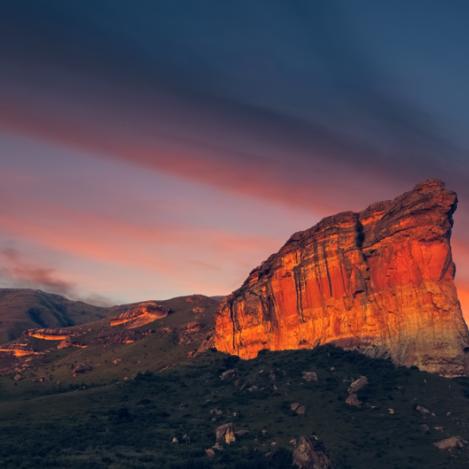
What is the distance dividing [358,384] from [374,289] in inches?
938

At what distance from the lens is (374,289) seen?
475 ft

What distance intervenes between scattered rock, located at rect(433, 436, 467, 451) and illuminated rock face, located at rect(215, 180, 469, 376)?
24744mm

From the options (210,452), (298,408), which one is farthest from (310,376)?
(210,452)

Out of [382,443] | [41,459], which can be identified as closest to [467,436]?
[382,443]

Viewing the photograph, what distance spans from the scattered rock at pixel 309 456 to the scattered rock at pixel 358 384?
27.8 meters

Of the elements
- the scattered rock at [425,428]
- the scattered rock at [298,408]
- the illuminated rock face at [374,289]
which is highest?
the illuminated rock face at [374,289]

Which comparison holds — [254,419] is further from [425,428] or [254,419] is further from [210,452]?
[425,428]

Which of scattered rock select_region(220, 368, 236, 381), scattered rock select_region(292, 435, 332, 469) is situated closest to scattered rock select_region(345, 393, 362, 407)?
scattered rock select_region(292, 435, 332, 469)

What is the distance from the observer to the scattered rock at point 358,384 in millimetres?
129375

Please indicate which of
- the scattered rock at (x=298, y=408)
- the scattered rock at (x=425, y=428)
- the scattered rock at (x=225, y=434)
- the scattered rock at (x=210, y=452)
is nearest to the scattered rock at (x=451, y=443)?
the scattered rock at (x=425, y=428)

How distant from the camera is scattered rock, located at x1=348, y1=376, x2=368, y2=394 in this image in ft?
424

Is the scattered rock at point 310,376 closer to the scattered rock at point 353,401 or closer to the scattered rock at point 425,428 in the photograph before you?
the scattered rock at point 353,401

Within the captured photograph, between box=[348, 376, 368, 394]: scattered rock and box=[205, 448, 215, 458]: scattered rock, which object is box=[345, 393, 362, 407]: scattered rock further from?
box=[205, 448, 215, 458]: scattered rock

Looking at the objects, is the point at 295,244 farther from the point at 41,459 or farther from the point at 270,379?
the point at 41,459
